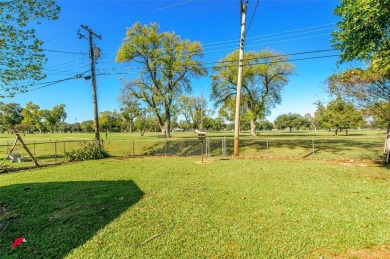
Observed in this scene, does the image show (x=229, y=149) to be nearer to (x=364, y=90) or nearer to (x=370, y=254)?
(x=364, y=90)

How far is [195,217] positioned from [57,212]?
300cm

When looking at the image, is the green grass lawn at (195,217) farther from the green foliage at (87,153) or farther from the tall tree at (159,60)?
the tall tree at (159,60)

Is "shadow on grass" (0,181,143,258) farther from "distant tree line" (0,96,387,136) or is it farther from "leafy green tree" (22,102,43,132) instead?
"leafy green tree" (22,102,43,132)

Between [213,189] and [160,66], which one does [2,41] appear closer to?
[213,189]

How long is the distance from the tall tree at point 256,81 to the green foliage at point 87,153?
2088 centimetres

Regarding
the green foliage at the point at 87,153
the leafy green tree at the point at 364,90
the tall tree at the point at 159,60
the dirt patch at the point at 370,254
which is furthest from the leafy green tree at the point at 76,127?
the dirt patch at the point at 370,254

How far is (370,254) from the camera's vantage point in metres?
2.88

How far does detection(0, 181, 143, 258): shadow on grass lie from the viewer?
319 centimetres

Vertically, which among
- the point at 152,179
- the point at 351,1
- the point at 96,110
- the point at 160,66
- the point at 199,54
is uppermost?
the point at 199,54

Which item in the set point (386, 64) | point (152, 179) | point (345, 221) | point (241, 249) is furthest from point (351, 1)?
point (152, 179)

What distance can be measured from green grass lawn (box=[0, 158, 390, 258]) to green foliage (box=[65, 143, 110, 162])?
538 centimetres

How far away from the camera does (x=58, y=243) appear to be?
323 cm

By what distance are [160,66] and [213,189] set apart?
70.1 feet

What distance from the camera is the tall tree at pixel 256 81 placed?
2914 centimetres
